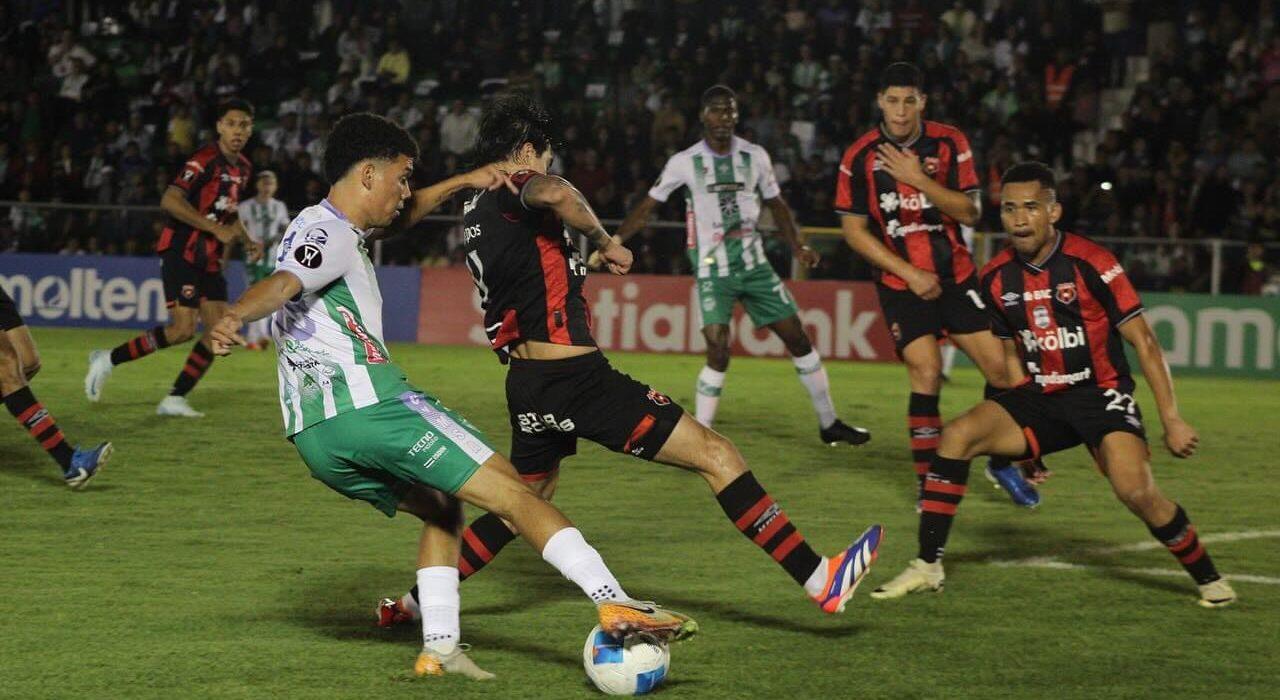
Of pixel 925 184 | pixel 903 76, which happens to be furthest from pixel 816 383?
pixel 925 184

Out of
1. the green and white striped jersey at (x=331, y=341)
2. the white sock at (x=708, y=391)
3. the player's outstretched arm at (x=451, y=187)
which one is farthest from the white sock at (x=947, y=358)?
the green and white striped jersey at (x=331, y=341)

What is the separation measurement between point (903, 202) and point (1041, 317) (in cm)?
202

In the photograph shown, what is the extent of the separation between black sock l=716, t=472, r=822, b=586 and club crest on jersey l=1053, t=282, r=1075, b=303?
194 centimetres

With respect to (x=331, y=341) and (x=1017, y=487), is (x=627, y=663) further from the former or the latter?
(x=1017, y=487)

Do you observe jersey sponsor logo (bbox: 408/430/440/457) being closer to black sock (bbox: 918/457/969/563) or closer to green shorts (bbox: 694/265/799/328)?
black sock (bbox: 918/457/969/563)

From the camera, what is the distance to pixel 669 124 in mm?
23250

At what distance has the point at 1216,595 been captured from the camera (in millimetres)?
6785

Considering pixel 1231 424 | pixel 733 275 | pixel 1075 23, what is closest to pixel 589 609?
pixel 733 275

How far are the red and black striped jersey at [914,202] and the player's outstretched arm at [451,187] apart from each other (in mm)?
3456

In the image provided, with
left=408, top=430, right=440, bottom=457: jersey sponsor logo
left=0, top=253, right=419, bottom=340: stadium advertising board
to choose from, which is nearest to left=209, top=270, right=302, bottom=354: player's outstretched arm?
left=408, top=430, right=440, bottom=457: jersey sponsor logo

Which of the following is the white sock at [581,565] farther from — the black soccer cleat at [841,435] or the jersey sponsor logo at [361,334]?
the black soccer cleat at [841,435]

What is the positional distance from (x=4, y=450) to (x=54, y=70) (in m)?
18.6

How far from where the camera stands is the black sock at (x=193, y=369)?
41.8ft

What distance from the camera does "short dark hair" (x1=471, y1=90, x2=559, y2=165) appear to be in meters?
5.98
